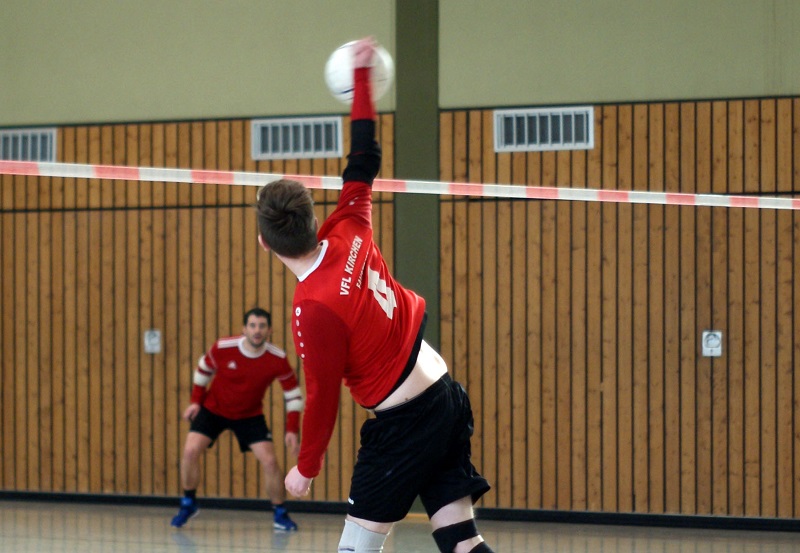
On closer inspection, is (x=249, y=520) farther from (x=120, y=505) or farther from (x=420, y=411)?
(x=420, y=411)

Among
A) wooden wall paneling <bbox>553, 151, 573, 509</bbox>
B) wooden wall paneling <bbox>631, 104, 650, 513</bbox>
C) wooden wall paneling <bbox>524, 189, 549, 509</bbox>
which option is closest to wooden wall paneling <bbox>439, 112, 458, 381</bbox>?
wooden wall paneling <bbox>524, 189, 549, 509</bbox>

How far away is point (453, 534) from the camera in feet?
11.1

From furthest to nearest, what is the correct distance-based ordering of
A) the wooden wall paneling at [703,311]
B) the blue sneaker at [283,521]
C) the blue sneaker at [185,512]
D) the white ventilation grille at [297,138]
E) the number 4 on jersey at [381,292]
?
the white ventilation grille at [297,138], the wooden wall paneling at [703,311], the blue sneaker at [185,512], the blue sneaker at [283,521], the number 4 on jersey at [381,292]

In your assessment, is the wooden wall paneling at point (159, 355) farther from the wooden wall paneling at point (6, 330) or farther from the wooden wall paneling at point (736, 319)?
the wooden wall paneling at point (736, 319)

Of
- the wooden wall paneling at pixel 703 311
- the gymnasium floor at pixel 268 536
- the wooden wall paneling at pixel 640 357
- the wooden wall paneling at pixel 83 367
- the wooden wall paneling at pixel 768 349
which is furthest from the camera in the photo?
the wooden wall paneling at pixel 83 367

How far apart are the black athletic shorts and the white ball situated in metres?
4.86

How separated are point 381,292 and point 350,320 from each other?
179mm

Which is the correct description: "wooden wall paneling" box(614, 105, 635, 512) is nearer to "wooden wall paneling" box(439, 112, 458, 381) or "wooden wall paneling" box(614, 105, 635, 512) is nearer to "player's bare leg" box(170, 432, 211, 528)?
"wooden wall paneling" box(439, 112, 458, 381)

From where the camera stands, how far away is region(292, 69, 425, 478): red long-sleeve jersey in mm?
3201

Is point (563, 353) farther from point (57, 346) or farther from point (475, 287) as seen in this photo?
point (57, 346)

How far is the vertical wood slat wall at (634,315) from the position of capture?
28.3 feet

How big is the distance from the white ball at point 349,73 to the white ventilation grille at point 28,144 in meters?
6.80

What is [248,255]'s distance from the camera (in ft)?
31.2

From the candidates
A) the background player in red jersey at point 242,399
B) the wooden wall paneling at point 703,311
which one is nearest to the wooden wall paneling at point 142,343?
the background player in red jersey at point 242,399
